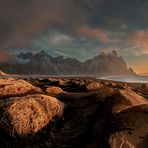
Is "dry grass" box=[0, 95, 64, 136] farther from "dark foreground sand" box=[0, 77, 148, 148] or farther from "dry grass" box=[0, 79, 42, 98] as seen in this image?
"dry grass" box=[0, 79, 42, 98]

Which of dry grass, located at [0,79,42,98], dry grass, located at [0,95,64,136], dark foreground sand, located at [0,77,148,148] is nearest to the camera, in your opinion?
dark foreground sand, located at [0,77,148,148]

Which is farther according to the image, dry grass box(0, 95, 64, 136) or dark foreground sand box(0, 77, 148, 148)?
dry grass box(0, 95, 64, 136)

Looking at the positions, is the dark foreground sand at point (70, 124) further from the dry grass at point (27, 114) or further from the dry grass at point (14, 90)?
the dry grass at point (14, 90)

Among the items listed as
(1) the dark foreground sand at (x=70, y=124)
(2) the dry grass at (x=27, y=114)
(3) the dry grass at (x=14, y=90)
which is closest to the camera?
(1) the dark foreground sand at (x=70, y=124)

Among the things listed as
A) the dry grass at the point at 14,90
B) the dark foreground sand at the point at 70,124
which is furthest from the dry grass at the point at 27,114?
the dry grass at the point at 14,90

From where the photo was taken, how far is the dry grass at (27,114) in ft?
39.1

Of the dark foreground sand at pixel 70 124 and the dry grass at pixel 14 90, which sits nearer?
the dark foreground sand at pixel 70 124

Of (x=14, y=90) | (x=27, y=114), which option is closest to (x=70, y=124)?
(x=27, y=114)

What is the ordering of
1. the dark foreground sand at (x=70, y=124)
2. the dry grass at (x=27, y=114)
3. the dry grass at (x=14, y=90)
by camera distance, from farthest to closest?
the dry grass at (x=14, y=90) → the dry grass at (x=27, y=114) → the dark foreground sand at (x=70, y=124)

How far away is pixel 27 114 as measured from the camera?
12438mm

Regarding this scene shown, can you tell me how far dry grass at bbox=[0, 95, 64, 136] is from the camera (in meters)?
11.9

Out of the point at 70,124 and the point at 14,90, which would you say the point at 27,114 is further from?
the point at 14,90

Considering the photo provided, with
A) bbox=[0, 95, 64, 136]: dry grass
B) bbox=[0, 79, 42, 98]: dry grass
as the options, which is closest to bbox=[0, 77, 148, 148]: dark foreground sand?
bbox=[0, 95, 64, 136]: dry grass

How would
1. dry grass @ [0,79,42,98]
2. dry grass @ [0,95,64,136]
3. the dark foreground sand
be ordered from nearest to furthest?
the dark foreground sand < dry grass @ [0,95,64,136] < dry grass @ [0,79,42,98]
